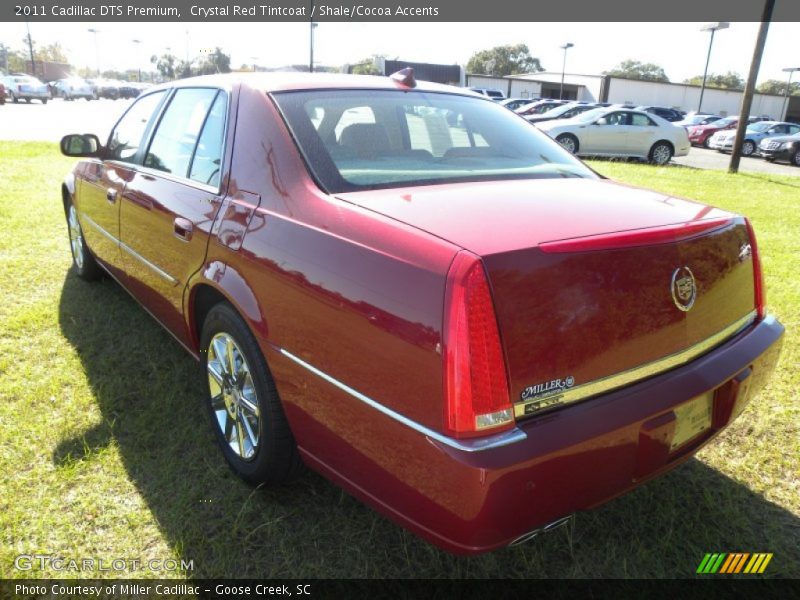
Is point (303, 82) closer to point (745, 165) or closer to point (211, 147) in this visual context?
point (211, 147)

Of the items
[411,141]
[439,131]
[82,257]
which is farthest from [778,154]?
[82,257]

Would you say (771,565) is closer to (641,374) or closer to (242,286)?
(641,374)

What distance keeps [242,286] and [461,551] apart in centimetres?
120

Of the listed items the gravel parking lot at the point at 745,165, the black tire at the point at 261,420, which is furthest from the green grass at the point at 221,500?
the gravel parking lot at the point at 745,165

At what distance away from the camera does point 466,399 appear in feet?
4.95

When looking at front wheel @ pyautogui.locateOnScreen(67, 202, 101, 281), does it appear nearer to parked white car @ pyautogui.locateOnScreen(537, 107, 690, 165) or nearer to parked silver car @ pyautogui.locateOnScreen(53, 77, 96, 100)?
parked white car @ pyautogui.locateOnScreen(537, 107, 690, 165)

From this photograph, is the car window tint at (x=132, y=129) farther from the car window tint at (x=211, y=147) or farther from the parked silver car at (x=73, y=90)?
the parked silver car at (x=73, y=90)

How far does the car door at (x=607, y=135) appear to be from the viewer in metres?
16.2

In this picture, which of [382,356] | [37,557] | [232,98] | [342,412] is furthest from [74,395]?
[382,356]

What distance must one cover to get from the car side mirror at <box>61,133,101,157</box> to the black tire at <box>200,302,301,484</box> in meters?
2.21

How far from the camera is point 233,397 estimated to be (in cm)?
250

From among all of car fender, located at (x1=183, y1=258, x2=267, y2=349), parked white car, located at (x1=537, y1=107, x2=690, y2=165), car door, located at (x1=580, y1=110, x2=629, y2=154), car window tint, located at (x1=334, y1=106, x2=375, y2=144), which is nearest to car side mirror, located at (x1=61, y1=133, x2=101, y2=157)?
car fender, located at (x1=183, y1=258, x2=267, y2=349)

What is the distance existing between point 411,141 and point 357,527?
1610 mm

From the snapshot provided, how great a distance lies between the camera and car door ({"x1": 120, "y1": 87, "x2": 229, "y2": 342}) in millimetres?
2586
